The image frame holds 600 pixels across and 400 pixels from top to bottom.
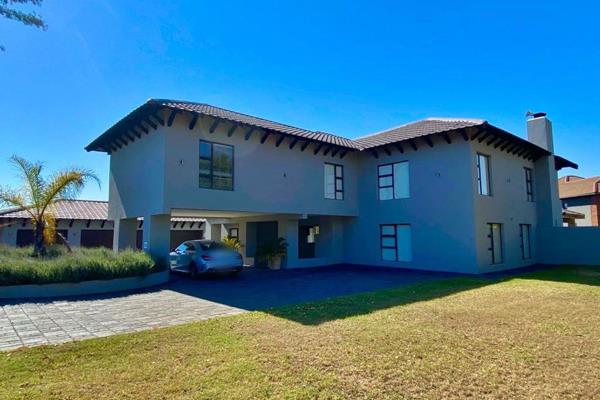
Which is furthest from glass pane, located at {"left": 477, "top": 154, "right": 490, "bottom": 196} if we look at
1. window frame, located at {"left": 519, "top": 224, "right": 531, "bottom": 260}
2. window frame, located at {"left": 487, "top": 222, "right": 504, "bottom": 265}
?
window frame, located at {"left": 519, "top": 224, "right": 531, "bottom": 260}

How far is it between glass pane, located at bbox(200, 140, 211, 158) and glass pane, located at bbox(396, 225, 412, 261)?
29.1 feet

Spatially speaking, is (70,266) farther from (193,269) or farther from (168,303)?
(193,269)

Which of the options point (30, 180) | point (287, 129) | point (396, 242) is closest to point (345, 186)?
point (396, 242)

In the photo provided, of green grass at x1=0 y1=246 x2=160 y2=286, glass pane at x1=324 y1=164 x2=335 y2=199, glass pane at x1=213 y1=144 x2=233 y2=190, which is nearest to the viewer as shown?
green grass at x1=0 y1=246 x2=160 y2=286

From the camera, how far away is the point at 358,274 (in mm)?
13812

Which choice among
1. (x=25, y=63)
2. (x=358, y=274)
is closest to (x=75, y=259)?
(x=25, y=63)

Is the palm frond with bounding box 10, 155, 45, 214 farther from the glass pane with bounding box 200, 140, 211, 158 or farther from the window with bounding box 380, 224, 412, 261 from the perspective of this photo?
the window with bounding box 380, 224, 412, 261

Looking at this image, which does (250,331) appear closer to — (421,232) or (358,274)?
(358,274)

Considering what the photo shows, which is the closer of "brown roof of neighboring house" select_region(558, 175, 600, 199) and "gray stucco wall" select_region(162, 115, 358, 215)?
Result: "gray stucco wall" select_region(162, 115, 358, 215)

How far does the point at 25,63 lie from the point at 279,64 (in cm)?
801

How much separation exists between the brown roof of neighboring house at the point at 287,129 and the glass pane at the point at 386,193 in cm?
192

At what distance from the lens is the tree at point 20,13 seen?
13.4 feet

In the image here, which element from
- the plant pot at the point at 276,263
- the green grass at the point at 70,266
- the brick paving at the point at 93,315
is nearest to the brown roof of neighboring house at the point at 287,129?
the green grass at the point at 70,266

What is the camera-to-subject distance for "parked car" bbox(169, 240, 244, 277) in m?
12.6
